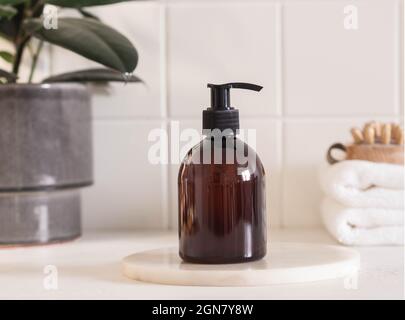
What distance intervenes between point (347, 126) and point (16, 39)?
0.48m

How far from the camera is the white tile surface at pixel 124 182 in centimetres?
109

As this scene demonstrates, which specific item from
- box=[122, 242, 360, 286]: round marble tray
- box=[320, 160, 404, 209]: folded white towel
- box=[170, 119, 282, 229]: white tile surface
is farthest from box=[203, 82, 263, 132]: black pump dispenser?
box=[170, 119, 282, 229]: white tile surface

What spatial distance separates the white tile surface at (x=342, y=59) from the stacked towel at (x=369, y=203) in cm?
20

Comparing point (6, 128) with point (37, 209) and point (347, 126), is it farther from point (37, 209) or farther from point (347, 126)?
point (347, 126)

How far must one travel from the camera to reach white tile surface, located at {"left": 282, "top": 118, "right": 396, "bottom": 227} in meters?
1.09

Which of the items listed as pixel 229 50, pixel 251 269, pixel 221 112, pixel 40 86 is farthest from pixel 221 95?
pixel 229 50

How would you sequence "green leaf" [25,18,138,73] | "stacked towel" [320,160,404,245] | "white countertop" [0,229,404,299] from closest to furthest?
"white countertop" [0,229,404,299] → "green leaf" [25,18,138,73] → "stacked towel" [320,160,404,245]

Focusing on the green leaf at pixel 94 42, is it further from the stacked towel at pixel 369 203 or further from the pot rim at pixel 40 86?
the stacked towel at pixel 369 203

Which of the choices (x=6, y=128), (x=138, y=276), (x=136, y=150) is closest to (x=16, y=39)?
(x=6, y=128)

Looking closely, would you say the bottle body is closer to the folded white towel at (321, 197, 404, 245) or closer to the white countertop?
the white countertop

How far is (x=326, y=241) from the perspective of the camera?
94 cm

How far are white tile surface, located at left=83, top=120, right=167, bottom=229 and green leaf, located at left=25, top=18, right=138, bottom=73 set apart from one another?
0.26m
